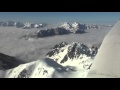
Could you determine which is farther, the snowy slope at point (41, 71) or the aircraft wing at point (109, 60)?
the snowy slope at point (41, 71)

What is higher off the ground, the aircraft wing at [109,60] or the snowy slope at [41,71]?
the aircraft wing at [109,60]

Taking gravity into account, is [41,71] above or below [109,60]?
below

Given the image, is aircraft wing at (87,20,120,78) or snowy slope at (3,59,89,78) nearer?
aircraft wing at (87,20,120,78)

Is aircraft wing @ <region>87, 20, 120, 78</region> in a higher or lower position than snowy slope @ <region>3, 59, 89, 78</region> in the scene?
higher

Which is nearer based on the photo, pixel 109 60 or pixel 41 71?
pixel 109 60
